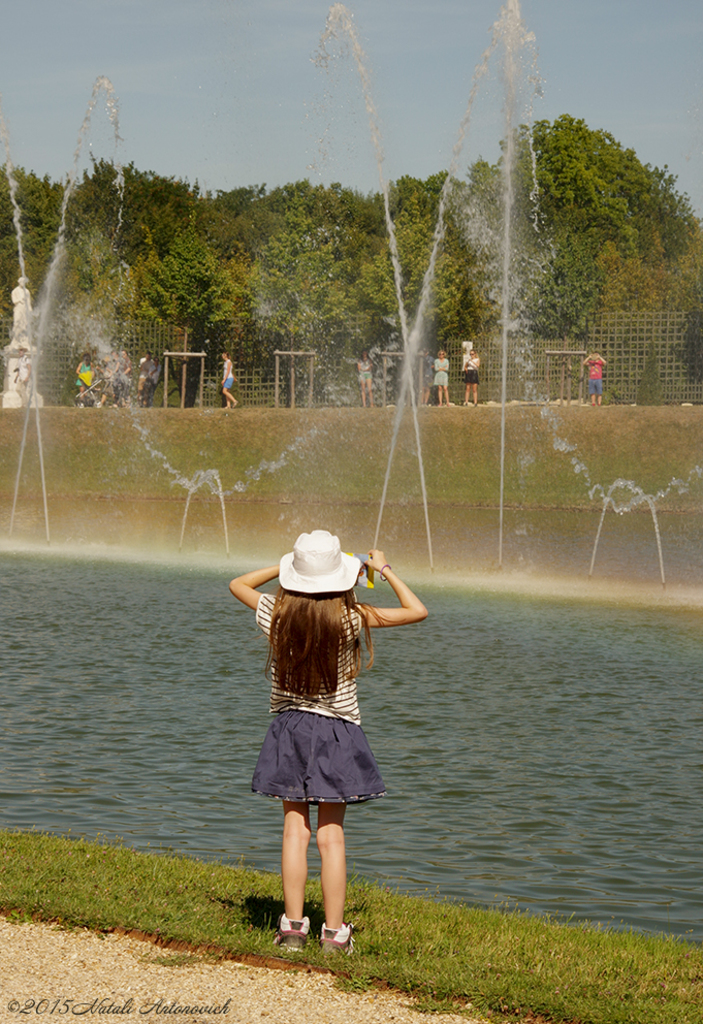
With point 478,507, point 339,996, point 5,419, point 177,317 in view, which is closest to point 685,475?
point 478,507

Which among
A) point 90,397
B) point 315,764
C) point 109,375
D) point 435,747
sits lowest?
point 435,747

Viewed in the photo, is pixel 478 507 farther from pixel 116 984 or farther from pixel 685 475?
pixel 116 984

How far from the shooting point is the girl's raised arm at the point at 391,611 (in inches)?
213

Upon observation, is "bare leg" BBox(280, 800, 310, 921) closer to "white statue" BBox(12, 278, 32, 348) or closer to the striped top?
Result: the striped top

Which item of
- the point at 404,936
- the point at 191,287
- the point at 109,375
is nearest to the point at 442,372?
the point at 109,375

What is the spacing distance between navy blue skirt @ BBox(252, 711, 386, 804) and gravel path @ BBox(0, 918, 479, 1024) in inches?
27.1

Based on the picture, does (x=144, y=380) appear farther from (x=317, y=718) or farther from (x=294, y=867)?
(x=294, y=867)

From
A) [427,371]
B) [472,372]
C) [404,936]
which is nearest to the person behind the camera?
[404,936]

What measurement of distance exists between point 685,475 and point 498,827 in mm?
28239

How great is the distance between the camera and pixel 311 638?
530 cm

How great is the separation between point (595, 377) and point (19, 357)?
1719 cm

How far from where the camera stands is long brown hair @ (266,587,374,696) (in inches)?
209

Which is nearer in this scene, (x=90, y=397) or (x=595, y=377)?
(x=595, y=377)

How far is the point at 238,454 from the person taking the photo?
37688mm
